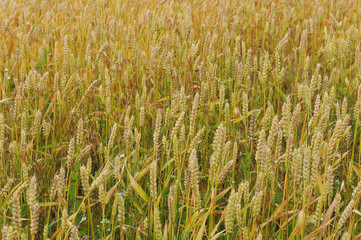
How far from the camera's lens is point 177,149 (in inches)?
40.5

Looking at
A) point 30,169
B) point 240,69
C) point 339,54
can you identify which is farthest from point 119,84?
point 339,54

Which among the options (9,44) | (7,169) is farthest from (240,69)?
(9,44)

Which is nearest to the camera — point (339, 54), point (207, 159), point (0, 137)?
point (0, 137)

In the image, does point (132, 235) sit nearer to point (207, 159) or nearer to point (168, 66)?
point (207, 159)

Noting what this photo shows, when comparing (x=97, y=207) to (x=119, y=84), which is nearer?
(x=97, y=207)

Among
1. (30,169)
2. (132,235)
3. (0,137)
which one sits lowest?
(132,235)

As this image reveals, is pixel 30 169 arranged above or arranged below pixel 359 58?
below

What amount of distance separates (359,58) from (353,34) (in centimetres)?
78

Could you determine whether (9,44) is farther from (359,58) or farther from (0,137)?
(359,58)

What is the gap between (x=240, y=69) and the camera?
1.55 m

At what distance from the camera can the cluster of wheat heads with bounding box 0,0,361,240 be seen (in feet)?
3.01

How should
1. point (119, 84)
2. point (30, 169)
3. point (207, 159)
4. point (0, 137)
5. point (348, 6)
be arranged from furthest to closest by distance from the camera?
point (348, 6) < point (119, 84) < point (207, 159) < point (30, 169) < point (0, 137)

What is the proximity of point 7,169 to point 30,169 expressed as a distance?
88 mm

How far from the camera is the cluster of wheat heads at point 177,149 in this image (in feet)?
3.01
